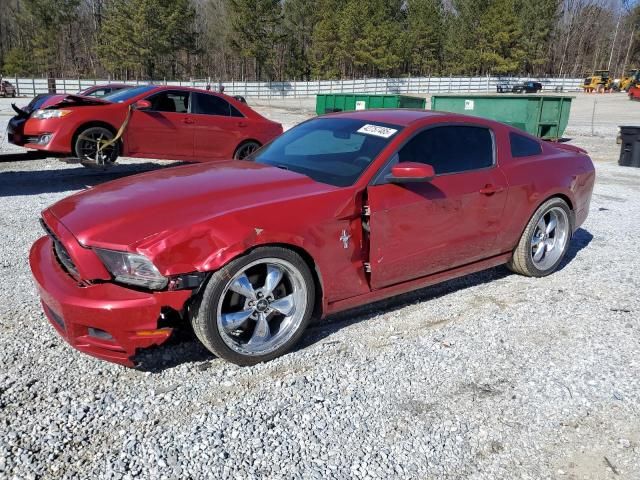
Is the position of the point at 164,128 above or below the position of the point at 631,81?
below

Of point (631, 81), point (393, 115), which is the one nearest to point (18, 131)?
point (393, 115)

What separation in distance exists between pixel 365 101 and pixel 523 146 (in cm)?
1533

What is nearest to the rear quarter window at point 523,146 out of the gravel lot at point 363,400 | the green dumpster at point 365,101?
the gravel lot at point 363,400

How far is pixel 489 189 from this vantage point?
14.0 ft

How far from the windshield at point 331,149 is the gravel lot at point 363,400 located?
43.5 inches

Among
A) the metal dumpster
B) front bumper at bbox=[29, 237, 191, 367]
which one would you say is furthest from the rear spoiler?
the metal dumpster

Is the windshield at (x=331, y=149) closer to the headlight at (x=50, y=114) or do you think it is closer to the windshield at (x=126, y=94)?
the headlight at (x=50, y=114)

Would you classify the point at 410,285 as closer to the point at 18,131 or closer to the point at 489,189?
the point at 489,189

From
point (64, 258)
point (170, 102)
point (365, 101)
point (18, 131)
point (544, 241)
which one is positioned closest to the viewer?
point (64, 258)

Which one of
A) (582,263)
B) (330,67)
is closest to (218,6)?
(330,67)

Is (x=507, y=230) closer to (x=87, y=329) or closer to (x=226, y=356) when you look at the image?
(x=226, y=356)

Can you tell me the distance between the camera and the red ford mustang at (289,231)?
9.47 feet

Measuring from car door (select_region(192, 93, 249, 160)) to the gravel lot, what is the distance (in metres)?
5.22

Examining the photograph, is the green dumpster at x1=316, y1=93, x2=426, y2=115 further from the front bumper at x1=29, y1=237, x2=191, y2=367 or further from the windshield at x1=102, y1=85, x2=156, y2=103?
the front bumper at x1=29, y1=237, x2=191, y2=367
